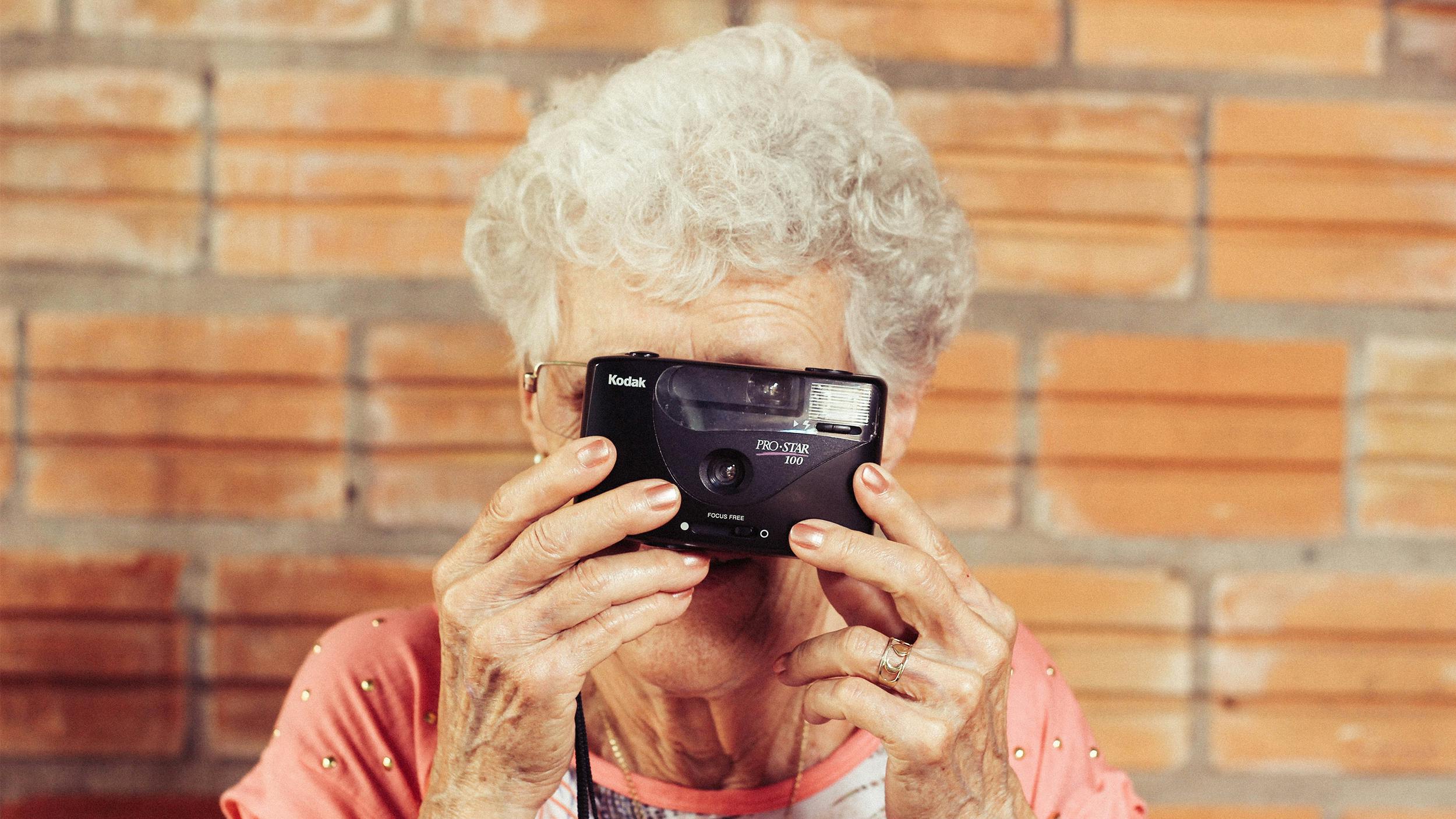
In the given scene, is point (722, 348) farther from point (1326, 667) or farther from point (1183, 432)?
point (1326, 667)

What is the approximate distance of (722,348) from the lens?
0.75 meters

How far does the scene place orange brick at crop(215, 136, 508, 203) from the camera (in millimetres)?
1130

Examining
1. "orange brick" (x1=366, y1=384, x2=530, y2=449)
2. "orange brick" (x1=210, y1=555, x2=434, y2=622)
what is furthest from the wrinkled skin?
"orange brick" (x1=210, y1=555, x2=434, y2=622)

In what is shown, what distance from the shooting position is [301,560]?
3.78 ft

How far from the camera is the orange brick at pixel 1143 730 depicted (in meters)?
1.19

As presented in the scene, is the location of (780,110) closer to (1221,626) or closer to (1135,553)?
(1135,553)

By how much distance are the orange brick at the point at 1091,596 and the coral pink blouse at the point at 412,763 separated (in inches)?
10.2

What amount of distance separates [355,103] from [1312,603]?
4.26 feet

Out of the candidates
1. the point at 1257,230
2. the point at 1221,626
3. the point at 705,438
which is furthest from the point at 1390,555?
the point at 705,438

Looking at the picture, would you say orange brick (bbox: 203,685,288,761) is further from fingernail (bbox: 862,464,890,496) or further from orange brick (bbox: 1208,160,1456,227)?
orange brick (bbox: 1208,160,1456,227)

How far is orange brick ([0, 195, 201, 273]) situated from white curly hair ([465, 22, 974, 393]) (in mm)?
466

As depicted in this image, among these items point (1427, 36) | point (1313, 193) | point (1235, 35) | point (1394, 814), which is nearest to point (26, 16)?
point (1235, 35)

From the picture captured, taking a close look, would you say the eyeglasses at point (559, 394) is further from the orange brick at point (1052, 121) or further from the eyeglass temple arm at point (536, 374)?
the orange brick at point (1052, 121)

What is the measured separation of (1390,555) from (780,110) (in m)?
0.97
